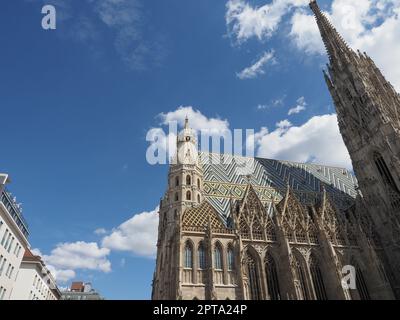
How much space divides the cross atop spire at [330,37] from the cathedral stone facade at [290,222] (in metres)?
3.10

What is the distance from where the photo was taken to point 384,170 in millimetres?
39625

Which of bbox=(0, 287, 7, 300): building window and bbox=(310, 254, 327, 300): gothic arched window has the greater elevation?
bbox=(310, 254, 327, 300): gothic arched window

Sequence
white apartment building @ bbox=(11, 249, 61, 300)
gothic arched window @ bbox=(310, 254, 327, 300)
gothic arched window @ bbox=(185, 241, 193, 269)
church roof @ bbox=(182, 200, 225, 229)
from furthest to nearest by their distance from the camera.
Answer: white apartment building @ bbox=(11, 249, 61, 300) → gothic arched window @ bbox=(310, 254, 327, 300) → church roof @ bbox=(182, 200, 225, 229) → gothic arched window @ bbox=(185, 241, 193, 269)

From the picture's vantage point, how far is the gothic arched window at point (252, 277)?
29.9 metres

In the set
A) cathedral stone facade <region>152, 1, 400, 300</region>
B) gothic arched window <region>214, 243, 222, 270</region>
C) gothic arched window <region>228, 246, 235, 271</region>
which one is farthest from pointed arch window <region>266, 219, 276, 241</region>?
gothic arched window <region>214, 243, 222, 270</region>

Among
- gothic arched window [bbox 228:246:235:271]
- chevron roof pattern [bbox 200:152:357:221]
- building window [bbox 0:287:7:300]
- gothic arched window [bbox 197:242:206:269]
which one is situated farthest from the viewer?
chevron roof pattern [bbox 200:152:357:221]

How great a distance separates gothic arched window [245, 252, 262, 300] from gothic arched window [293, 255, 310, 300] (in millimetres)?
4189

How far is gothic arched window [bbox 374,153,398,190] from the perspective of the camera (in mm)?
38625

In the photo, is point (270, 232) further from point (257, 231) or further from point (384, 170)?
point (384, 170)

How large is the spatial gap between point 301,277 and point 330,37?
136ft

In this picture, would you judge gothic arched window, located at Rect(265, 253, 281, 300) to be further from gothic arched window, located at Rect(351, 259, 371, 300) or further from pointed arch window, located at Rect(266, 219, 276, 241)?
gothic arched window, located at Rect(351, 259, 371, 300)
